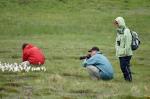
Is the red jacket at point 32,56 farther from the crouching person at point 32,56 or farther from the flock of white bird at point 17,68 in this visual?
the flock of white bird at point 17,68

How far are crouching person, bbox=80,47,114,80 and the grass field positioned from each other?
439 mm

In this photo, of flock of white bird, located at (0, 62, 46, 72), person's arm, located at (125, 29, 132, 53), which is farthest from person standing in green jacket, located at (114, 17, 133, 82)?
flock of white bird, located at (0, 62, 46, 72)

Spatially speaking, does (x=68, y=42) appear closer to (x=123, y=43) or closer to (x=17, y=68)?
(x=17, y=68)

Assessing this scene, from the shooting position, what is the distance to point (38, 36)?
4997cm

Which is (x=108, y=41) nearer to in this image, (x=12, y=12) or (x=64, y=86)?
(x=12, y=12)

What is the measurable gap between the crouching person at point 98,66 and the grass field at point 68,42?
0.44 m

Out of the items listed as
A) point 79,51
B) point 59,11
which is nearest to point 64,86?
point 79,51

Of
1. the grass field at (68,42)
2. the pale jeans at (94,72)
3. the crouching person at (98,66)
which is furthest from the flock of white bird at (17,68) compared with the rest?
the pale jeans at (94,72)

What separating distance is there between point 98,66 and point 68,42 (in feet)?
68.5

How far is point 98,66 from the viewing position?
24.6 metres

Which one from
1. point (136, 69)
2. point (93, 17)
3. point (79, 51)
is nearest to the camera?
point (136, 69)

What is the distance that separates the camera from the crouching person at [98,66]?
963 inches

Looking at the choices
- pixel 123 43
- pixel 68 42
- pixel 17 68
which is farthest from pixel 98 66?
pixel 68 42

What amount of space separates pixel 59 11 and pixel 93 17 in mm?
5767
